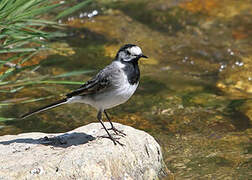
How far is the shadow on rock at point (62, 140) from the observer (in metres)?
5.23

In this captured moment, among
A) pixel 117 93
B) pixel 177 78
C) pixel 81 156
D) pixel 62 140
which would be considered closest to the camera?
pixel 81 156

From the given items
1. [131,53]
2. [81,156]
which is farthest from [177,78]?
[81,156]

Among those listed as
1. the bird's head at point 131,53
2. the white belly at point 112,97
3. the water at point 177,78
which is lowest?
the water at point 177,78

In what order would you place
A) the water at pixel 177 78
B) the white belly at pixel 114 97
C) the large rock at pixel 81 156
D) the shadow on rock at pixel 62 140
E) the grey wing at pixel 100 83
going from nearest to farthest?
the large rock at pixel 81 156 < the white belly at pixel 114 97 < the grey wing at pixel 100 83 < the shadow on rock at pixel 62 140 < the water at pixel 177 78

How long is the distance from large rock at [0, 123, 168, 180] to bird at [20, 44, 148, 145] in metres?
0.20

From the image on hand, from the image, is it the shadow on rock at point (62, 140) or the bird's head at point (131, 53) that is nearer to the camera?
the bird's head at point (131, 53)

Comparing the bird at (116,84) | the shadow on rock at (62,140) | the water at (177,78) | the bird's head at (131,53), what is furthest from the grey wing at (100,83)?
the water at (177,78)

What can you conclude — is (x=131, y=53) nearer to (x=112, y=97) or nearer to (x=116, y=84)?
(x=116, y=84)

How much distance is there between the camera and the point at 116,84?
502cm

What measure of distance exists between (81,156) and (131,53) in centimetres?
124

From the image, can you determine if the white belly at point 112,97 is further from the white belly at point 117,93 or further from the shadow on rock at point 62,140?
the shadow on rock at point 62,140

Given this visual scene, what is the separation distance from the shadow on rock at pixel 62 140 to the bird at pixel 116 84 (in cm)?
28

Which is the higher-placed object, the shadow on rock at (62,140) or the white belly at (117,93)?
the white belly at (117,93)

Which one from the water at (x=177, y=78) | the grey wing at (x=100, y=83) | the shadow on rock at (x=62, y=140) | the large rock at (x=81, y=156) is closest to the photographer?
the large rock at (x=81, y=156)
